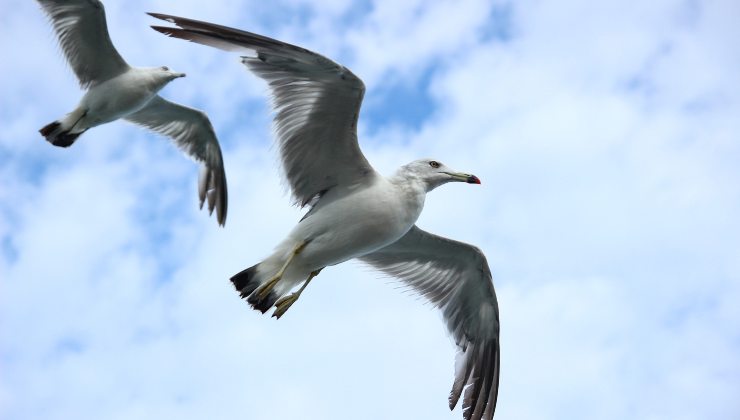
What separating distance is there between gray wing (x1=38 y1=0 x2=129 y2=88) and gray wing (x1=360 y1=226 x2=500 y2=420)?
19.4 ft

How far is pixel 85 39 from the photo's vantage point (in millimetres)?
14094

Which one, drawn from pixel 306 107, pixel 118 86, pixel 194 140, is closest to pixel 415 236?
pixel 306 107

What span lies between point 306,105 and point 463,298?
3.37m

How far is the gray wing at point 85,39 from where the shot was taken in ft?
45.5

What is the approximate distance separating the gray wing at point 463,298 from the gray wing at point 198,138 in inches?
244

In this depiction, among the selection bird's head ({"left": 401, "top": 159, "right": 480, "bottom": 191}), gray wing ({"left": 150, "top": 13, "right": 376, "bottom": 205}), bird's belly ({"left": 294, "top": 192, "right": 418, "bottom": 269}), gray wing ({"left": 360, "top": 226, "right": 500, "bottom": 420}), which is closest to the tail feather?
bird's belly ({"left": 294, "top": 192, "right": 418, "bottom": 269})

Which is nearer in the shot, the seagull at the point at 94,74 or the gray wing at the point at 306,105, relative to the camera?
the gray wing at the point at 306,105

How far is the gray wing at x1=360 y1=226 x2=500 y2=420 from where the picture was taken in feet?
34.3

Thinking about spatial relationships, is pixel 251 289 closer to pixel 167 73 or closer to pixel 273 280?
pixel 273 280

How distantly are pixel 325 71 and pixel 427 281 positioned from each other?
3.37m

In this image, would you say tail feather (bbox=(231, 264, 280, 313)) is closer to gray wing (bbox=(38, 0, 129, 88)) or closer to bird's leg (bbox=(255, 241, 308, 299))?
bird's leg (bbox=(255, 241, 308, 299))

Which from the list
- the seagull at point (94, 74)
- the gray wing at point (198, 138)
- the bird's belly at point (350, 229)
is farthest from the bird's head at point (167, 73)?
the bird's belly at point (350, 229)

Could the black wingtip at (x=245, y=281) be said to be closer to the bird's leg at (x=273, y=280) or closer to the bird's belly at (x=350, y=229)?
the bird's leg at (x=273, y=280)

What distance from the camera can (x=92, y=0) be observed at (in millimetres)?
13766
